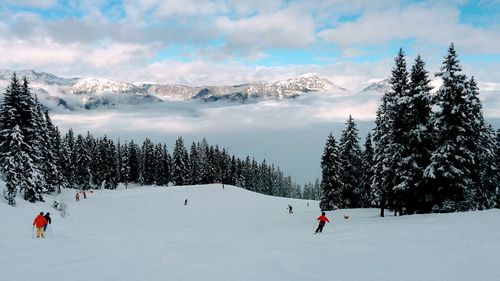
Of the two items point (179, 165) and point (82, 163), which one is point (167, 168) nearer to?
point (179, 165)

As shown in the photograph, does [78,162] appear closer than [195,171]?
Yes

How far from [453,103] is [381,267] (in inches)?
839

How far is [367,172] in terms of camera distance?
50.9m

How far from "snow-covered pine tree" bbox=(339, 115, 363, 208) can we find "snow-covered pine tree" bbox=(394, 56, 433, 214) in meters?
19.1

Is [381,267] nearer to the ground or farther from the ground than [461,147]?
nearer to the ground

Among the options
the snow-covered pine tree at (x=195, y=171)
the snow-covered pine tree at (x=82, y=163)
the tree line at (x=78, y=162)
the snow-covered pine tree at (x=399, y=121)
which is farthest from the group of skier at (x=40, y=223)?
the snow-covered pine tree at (x=195, y=171)

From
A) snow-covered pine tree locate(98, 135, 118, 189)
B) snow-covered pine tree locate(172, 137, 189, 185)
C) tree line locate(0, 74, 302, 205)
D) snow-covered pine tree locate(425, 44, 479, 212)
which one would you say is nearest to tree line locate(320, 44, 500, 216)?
snow-covered pine tree locate(425, 44, 479, 212)

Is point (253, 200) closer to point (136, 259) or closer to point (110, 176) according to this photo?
point (110, 176)

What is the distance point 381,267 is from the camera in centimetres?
1323

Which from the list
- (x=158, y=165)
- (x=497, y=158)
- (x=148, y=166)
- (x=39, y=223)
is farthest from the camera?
(x=148, y=166)

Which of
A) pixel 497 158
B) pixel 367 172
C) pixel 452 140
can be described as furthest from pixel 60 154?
pixel 497 158

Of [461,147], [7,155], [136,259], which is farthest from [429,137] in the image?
[7,155]

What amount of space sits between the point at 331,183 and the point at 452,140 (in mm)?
23398

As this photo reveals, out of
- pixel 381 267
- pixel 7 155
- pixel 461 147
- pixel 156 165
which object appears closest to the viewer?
pixel 381 267
